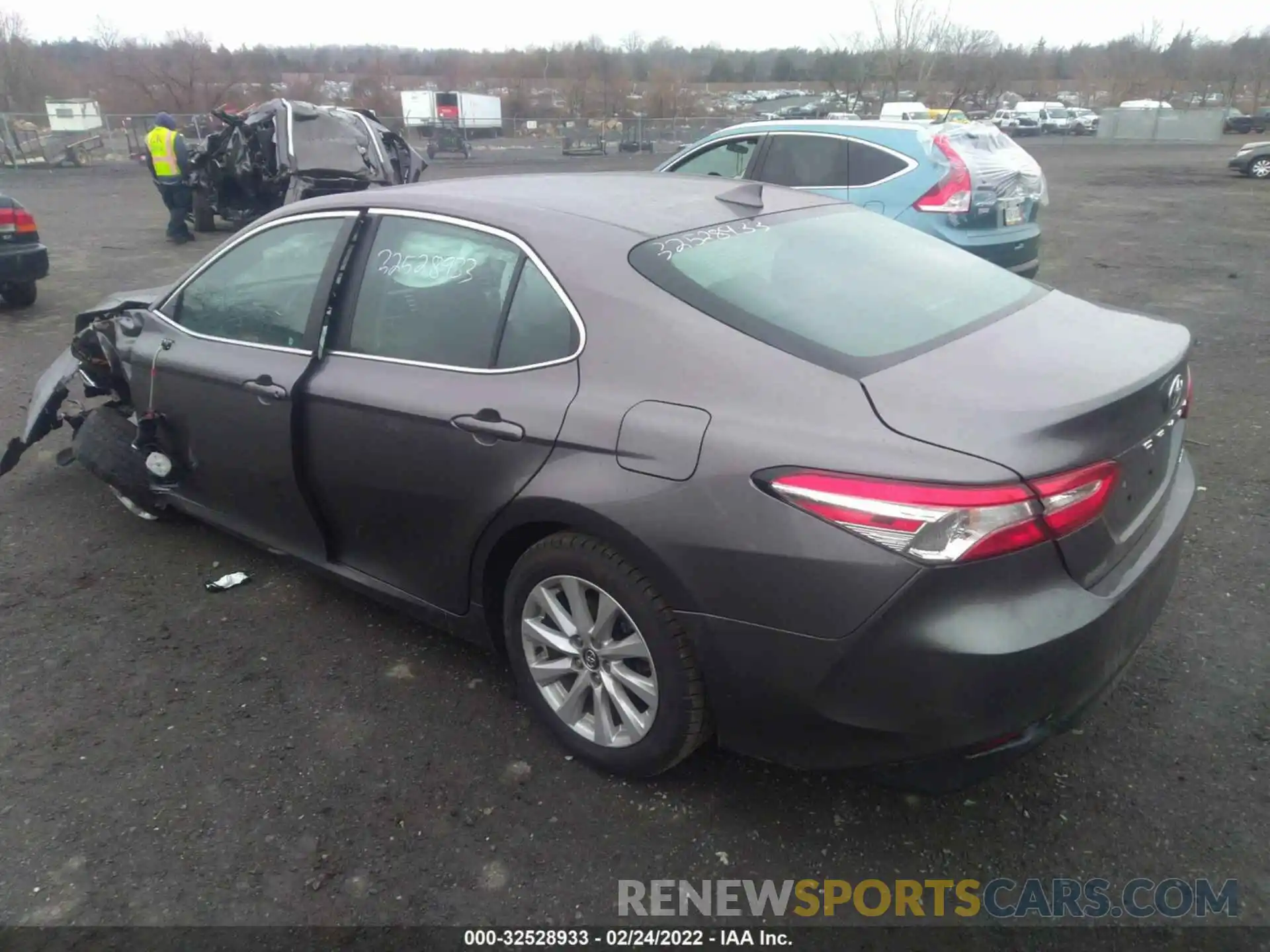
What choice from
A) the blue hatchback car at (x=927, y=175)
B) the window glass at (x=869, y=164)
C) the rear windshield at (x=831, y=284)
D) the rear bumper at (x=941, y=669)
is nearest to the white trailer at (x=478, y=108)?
the blue hatchback car at (x=927, y=175)

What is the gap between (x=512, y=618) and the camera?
2752mm

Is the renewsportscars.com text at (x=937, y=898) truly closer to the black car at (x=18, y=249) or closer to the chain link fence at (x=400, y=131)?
the black car at (x=18, y=249)

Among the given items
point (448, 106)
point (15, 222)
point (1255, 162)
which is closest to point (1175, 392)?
point (15, 222)

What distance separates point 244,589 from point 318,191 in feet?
29.0

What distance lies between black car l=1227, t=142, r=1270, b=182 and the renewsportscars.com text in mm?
25505

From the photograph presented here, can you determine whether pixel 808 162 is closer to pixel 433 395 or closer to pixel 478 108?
pixel 433 395

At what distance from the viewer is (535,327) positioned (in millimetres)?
2648

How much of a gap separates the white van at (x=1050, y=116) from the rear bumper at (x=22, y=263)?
165 feet

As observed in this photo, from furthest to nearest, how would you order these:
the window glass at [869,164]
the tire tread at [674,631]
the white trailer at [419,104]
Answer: the white trailer at [419,104] < the window glass at [869,164] < the tire tread at [674,631]

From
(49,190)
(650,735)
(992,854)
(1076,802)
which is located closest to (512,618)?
(650,735)

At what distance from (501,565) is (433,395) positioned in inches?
22.3

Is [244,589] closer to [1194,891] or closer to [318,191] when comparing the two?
[1194,891]

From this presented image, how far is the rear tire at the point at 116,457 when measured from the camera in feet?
13.6

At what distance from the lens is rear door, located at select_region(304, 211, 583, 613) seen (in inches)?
102
